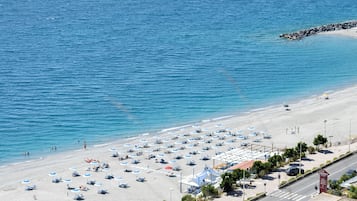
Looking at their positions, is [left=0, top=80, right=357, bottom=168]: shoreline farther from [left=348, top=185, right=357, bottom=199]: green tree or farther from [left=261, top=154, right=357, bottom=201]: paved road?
[left=348, top=185, right=357, bottom=199]: green tree

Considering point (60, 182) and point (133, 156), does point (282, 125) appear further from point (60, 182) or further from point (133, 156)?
point (60, 182)

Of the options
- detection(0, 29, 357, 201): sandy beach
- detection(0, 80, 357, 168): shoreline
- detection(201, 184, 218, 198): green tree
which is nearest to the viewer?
detection(201, 184, 218, 198): green tree

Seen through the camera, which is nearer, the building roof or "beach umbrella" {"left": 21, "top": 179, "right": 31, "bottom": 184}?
the building roof

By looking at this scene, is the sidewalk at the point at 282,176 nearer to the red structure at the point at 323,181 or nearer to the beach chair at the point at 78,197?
the red structure at the point at 323,181

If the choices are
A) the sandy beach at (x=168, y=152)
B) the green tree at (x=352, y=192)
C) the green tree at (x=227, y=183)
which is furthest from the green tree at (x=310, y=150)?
the green tree at (x=352, y=192)

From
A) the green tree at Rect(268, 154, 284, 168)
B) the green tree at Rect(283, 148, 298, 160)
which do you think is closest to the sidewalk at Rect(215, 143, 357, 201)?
the green tree at Rect(268, 154, 284, 168)

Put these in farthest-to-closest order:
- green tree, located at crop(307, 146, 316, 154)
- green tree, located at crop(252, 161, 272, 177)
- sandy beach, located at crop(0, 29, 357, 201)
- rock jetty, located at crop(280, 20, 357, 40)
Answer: rock jetty, located at crop(280, 20, 357, 40), green tree, located at crop(307, 146, 316, 154), sandy beach, located at crop(0, 29, 357, 201), green tree, located at crop(252, 161, 272, 177)

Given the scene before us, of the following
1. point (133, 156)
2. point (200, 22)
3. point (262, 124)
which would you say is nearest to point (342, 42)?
point (200, 22)
